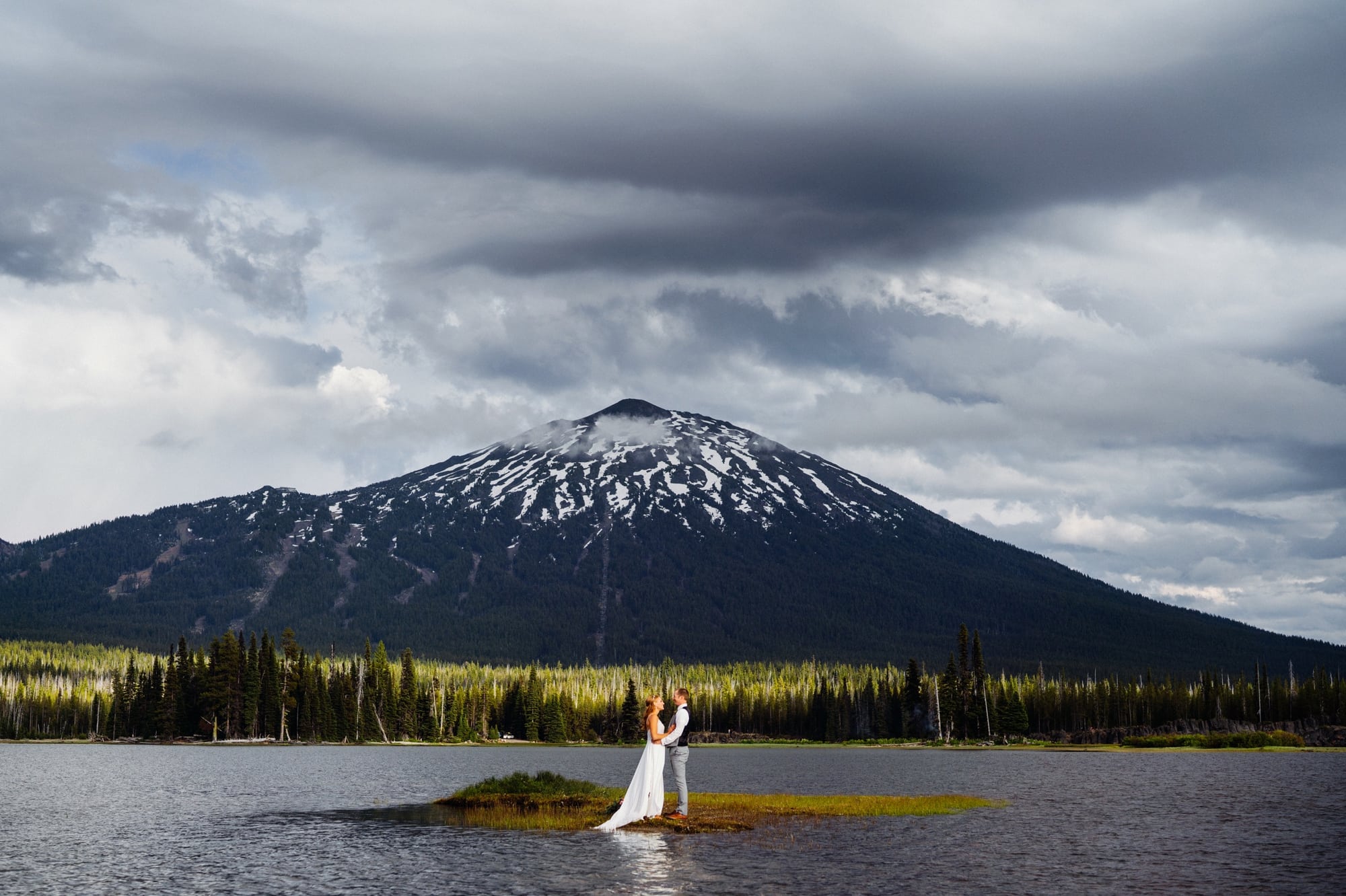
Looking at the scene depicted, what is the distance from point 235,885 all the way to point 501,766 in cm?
8609

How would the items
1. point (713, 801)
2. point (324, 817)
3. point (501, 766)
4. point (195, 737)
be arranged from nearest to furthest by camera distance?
1. point (324, 817)
2. point (713, 801)
3. point (501, 766)
4. point (195, 737)

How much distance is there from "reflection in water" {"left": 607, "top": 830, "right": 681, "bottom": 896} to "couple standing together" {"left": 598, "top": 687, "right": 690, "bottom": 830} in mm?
1026

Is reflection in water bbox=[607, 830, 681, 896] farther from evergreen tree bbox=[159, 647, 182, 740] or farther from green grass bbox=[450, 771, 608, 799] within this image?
evergreen tree bbox=[159, 647, 182, 740]

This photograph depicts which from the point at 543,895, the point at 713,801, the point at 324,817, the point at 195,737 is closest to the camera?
the point at 543,895

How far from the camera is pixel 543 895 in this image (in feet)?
109

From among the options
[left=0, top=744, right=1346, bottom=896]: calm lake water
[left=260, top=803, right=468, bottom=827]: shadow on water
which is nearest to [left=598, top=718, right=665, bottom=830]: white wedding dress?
[left=0, top=744, right=1346, bottom=896]: calm lake water

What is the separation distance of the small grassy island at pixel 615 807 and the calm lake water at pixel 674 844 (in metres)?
2.27

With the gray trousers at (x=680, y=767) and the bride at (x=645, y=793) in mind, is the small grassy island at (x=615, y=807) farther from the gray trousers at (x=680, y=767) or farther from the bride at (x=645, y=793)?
the gray trousers at (x=680, y=767)

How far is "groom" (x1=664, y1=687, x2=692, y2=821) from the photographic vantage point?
4566cm

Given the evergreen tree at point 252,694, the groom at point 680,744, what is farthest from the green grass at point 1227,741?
the groom at point 680,744

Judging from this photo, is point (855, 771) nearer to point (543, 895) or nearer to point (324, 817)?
point (324, 817)

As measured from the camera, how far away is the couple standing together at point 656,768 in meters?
46.2

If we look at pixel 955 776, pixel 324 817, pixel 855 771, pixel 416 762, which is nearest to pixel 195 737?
pixel 416 762

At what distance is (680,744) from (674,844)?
432cm
